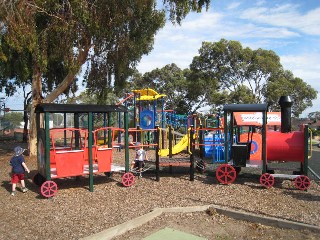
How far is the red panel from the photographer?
930 centimetres

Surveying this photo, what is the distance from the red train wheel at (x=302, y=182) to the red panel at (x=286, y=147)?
26.6 inches

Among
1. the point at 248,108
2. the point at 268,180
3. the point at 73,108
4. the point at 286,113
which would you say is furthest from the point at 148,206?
the point at 286,113

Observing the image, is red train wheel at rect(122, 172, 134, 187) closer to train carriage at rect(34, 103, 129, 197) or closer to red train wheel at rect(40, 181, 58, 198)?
train carriage at rect(34, 103, 129, 197)

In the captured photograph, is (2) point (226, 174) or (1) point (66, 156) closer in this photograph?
(1) point (66, 156)

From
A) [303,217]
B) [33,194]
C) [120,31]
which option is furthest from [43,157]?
[120,31]

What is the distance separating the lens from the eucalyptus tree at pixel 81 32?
11703 millimetres

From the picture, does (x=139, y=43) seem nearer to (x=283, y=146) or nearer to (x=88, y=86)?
(x=88, y=86)

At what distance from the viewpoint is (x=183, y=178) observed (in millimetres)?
10281

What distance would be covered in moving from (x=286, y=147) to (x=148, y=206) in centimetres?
436

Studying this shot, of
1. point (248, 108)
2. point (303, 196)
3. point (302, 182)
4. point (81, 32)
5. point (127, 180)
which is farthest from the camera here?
point (81, 32)

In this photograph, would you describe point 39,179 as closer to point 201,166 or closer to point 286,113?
point 201,166

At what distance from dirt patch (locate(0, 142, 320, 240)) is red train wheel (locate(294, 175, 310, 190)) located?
0.16 metres

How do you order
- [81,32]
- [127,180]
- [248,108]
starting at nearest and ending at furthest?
1. [127,180]
2. [248,108]
3. [81,32]

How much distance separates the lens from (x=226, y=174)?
31.1ft
